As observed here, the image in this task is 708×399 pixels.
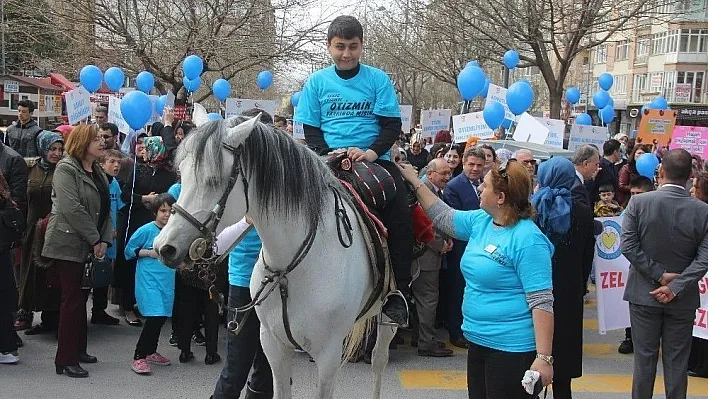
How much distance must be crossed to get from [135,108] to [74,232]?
4544mm

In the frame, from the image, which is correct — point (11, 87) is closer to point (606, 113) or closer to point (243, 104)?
point (243, 104)

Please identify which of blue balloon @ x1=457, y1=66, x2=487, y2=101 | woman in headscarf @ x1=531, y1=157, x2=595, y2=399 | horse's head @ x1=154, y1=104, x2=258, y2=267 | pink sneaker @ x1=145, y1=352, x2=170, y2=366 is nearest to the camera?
horse's head @ x1=154, y1=104, x2=258, y2=267

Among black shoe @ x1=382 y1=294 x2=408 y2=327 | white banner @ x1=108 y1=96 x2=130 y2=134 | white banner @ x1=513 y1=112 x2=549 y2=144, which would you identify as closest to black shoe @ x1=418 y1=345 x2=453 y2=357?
black shoe @ x1=382 y1=294 x2=408 y2=327

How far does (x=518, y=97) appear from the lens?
13.2 meters

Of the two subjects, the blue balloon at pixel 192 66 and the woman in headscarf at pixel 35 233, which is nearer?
the woman in headscarf at pixel 35 233

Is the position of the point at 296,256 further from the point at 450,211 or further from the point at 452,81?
the point at 452,81

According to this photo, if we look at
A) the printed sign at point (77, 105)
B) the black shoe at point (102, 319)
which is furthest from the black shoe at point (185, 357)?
the printed sign at point (77, 105)

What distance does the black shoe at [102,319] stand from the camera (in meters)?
7.70

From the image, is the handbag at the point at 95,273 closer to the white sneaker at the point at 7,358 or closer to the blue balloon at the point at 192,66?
the white sneaker at the point at 7,358

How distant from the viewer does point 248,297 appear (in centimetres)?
432

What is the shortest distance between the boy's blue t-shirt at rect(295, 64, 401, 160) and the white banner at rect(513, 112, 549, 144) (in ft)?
26.7

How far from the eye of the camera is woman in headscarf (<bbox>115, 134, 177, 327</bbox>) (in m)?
7.43

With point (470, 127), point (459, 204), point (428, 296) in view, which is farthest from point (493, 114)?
point (428, 296)

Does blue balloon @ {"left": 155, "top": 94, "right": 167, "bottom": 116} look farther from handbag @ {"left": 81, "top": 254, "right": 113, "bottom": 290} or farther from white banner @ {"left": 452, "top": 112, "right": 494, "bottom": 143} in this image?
handbag @ {"left": 81, "top": 254, "right": 113, "bottom": 290}
